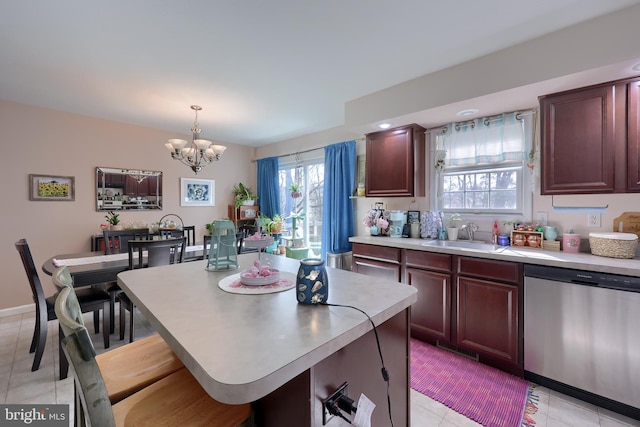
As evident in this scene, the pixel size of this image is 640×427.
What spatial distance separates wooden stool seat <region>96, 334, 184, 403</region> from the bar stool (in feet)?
1.60

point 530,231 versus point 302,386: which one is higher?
point 530,231

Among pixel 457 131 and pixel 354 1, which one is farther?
pixel 457 131

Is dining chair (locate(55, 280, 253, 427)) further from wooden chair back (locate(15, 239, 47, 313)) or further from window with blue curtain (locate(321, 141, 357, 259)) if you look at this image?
window with blue curtain (locate(321, 141, 357, 259))

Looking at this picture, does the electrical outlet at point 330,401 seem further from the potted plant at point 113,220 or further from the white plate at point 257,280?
the potted plant at point 113,220

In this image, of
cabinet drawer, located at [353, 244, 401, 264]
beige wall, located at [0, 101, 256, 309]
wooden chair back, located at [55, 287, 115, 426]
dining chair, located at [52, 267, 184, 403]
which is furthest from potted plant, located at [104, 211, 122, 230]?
wooden chair back, located at [55, 287, 115, 426]

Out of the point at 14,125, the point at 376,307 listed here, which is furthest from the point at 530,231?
the point at 14,125

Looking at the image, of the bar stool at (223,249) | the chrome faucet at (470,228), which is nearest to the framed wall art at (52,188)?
the bar stool at (223,249)

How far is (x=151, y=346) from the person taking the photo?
1.27 m

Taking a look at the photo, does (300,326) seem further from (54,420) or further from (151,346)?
(54,420)

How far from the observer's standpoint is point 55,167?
3.58m

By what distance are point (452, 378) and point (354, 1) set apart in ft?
9.08

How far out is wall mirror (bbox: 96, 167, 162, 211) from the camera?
3.93 metres

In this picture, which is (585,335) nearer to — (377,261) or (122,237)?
(377,261)

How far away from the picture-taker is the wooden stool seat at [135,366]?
1.02 metres
